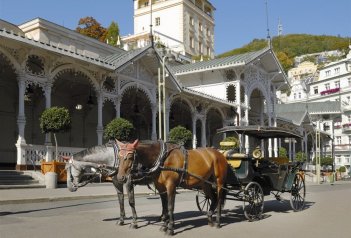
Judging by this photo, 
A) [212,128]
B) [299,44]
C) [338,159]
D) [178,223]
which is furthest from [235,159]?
[299,44]

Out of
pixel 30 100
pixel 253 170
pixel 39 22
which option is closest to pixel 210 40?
pixel 39 22

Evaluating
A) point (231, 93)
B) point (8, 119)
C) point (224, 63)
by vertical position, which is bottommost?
point (8, 119)

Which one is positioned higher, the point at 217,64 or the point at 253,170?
the point at 217,64

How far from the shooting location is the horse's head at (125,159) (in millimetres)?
7996

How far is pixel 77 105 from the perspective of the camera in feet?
93.0

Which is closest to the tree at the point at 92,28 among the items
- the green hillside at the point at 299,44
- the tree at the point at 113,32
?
the tree at the point at 113,32

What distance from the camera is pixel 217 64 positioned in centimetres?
3966

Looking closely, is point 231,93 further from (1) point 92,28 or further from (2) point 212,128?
(1) point 92,28

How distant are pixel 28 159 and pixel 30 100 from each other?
23.8 ft

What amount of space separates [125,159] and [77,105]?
21.1 metres

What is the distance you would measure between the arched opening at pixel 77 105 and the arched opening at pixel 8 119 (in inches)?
105

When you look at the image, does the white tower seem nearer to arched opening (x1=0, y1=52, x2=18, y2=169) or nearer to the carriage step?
arched opening (x1=0, y1=52, x2=18, y2=169)

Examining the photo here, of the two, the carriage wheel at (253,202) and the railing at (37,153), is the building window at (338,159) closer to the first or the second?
the railing at (37,153)

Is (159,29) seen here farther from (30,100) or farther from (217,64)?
(30,100)
